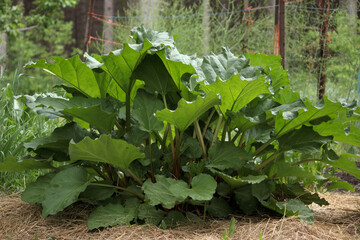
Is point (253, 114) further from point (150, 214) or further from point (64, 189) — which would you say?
point (64, 189)

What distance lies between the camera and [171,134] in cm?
165

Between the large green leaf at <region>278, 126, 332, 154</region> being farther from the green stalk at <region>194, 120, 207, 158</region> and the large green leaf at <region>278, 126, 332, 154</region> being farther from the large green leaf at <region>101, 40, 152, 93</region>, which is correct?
the large green leaf at <region>101, 40, 152, 93</region>

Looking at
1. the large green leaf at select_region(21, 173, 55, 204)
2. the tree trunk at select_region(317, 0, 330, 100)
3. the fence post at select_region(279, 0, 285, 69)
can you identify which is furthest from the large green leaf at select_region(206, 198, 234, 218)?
the tree trunk at select_region(317, 0, 330, 100)

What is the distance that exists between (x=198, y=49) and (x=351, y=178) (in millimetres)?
2440

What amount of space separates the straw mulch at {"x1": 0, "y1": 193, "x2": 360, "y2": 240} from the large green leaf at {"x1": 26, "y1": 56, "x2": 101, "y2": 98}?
504 mm

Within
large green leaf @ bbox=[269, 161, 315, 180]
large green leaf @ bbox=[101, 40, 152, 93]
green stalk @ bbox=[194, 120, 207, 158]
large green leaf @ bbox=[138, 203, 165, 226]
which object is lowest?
large green leaf @ bbox=[138, 203, 165, 226]

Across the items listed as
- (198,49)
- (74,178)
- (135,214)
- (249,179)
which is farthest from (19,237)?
(198,49)

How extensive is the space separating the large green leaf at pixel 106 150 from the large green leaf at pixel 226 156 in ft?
0.94

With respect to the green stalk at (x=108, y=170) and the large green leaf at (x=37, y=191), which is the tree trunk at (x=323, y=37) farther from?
the large green leaf at (x=37, y=191)

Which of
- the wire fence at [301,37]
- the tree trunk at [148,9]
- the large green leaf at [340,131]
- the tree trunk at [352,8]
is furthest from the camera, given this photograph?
the tree trunk at [148,9]

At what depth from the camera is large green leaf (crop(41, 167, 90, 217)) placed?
1450mm

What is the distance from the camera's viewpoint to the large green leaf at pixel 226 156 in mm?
1552

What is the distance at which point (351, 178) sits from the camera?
2898 millimetres

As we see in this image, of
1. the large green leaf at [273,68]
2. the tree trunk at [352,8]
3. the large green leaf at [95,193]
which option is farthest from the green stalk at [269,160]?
the tree trunk at [352,8]
